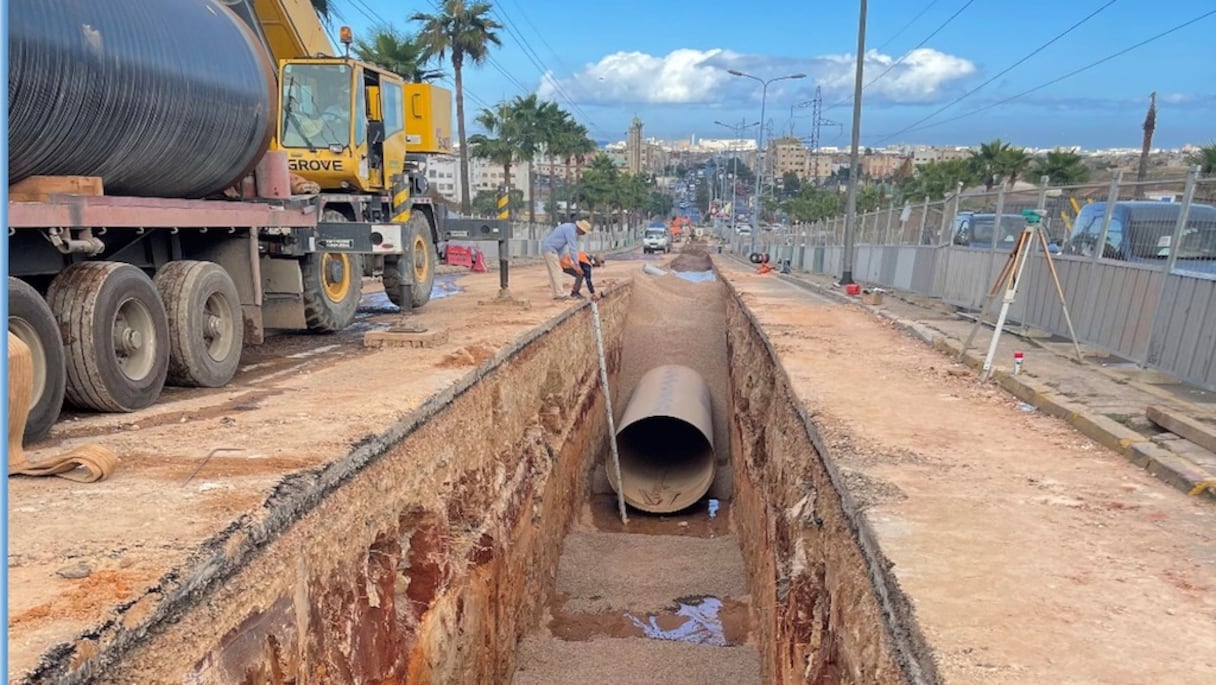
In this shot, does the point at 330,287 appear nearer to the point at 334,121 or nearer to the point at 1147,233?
the point at 334,121

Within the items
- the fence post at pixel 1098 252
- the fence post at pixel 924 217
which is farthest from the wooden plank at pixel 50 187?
the fence post at pixel 924 217

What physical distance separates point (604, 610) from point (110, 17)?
7065mm

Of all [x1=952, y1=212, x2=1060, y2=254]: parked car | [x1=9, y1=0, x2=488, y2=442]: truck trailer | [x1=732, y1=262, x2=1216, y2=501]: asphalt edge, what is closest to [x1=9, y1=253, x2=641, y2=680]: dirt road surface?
[x1=9, y1=0, x2=488, y2=442]: truck trailer

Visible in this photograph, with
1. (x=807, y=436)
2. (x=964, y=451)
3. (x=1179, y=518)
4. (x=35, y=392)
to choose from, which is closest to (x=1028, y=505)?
(x=1179, y=518)

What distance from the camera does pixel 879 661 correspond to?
3.46m

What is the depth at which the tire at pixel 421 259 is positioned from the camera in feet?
41.6

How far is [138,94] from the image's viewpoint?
18.2 ft

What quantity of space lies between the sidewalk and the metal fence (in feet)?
0.70

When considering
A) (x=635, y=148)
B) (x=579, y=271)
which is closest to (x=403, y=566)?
(x=579, y=271)

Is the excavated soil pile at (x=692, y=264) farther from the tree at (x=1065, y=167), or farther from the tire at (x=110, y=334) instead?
the tire at (x=110, y=334)

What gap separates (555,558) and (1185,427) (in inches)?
265

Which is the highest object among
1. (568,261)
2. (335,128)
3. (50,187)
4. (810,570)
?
Result: (335,128)

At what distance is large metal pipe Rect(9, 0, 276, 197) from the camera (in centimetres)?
477

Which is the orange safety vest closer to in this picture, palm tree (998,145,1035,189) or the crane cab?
the crane cab
